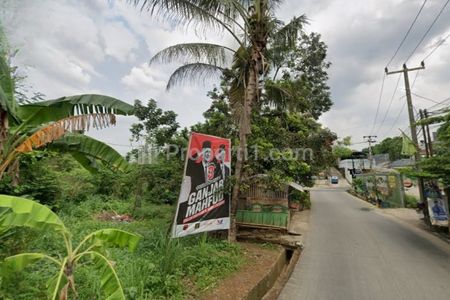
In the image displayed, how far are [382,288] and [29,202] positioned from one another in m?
6.01

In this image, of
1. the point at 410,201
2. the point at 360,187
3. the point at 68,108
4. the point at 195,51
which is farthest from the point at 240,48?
the point at 360,187

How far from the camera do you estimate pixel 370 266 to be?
6363 millimetres

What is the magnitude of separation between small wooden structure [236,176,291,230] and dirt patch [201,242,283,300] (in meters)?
0.75

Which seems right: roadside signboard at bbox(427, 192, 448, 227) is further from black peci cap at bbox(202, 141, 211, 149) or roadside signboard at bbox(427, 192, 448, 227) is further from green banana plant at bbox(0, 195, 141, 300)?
green banana plant at bbox(0, 195, 141, 300)

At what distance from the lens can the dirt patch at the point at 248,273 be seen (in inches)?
164

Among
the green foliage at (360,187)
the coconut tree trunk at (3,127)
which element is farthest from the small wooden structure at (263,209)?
the green foliage at (360,187)

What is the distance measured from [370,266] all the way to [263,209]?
3.04 meters

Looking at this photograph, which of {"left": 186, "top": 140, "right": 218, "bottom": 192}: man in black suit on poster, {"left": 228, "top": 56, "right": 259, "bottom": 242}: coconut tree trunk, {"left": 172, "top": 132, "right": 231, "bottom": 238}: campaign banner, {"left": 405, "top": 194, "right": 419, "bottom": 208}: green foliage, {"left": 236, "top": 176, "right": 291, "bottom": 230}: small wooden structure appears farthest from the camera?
{"left": 405, "top": 194, "right": 419, "bottom": 208}: green foliage

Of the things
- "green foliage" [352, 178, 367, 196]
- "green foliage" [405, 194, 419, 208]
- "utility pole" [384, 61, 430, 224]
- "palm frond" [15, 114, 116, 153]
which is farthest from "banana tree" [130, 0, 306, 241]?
"green foliage" [352, 178, 367, 196]

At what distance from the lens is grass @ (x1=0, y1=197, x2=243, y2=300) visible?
3.42 metres

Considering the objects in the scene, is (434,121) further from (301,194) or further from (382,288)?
(301,194)

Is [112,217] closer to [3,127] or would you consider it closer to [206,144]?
[206,144]

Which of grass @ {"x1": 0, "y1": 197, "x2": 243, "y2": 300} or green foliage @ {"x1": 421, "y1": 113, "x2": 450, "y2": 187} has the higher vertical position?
green foliage @ {"x1": 421, "y1": 113, "x2": 450, "y2": 187}

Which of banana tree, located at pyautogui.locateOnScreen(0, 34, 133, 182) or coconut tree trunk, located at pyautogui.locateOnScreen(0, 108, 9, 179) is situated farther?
banana tree, located at pyautogui.locateOnScreen(0, 34, 133, 182)
